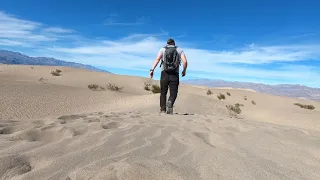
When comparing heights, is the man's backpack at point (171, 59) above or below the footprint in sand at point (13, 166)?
above

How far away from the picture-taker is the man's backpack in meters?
6.19

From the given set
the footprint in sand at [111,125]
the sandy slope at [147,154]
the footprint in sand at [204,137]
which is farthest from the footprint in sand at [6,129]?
the footprint in sand at [204,137]

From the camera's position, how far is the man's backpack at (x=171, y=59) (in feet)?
20.3

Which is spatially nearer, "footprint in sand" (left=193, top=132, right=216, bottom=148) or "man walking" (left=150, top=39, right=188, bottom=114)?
"footprint in sand" (left=193, top=132, right=216, bottom=148)

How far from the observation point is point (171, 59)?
20.5ft

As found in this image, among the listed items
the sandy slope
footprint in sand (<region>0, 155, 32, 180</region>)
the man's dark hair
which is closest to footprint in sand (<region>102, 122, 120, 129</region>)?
the sandy slope

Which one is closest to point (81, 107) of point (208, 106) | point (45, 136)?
point (208, 106)

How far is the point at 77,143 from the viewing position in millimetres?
2596

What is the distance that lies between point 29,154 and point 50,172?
44cm

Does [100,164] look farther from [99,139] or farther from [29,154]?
[99,139]

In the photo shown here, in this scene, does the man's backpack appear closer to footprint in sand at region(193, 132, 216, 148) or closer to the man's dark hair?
the man's dark hair

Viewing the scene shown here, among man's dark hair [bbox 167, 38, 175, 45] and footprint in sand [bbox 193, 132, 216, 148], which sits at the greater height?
man's dark hair [bbox 167, 38, 175, 45]

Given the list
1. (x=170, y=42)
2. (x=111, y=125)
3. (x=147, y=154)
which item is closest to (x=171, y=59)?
(x=170, y=42)

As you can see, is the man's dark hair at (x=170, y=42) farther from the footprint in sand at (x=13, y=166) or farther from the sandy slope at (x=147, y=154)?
the footprint in sand at (x=13, y=166)
